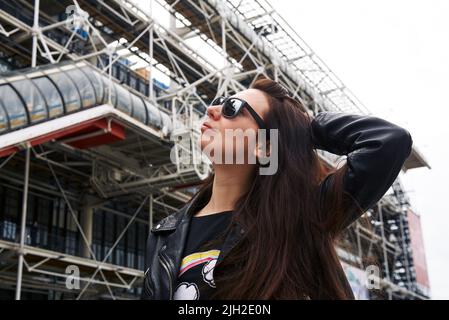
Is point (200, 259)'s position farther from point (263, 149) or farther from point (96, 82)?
point (96, 82)

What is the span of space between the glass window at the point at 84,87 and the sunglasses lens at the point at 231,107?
10164 mm

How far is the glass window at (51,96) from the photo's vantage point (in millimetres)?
10484

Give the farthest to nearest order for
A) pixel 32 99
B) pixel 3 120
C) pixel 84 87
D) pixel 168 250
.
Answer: pixel 84 87 < pixel 32 99 < pixel 3 120 < pixel 168 250

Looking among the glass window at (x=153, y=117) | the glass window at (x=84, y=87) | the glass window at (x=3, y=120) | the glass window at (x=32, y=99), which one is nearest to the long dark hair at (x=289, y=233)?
the glass window at (x=3, y=120)

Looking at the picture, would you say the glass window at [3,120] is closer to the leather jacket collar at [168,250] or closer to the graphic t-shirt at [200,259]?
the leather jacket collar at [168,250]

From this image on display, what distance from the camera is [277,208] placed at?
4.79 ft

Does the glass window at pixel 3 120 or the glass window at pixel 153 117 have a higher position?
the glass window at pixel 153 117

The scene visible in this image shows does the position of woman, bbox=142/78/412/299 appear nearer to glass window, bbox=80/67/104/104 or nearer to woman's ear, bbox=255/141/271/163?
woman's ear, bbox=255/141/271/163

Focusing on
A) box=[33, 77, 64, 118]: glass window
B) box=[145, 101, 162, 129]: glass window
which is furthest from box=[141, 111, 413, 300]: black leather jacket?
box=[145, 101, 162, 129]: glass window

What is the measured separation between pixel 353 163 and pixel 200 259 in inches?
17.8

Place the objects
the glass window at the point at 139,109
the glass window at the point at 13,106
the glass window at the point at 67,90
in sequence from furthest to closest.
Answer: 1. the glass window at the point at 139,109
2. the glass window at the point at 67,90
3. the glass window at the point at 13,106

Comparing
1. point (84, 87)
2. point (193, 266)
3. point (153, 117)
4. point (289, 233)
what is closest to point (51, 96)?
point (84, 87)

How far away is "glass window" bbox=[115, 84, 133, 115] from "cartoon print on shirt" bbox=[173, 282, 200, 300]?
11.3 meters

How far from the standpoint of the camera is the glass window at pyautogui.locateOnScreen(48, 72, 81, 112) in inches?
431
